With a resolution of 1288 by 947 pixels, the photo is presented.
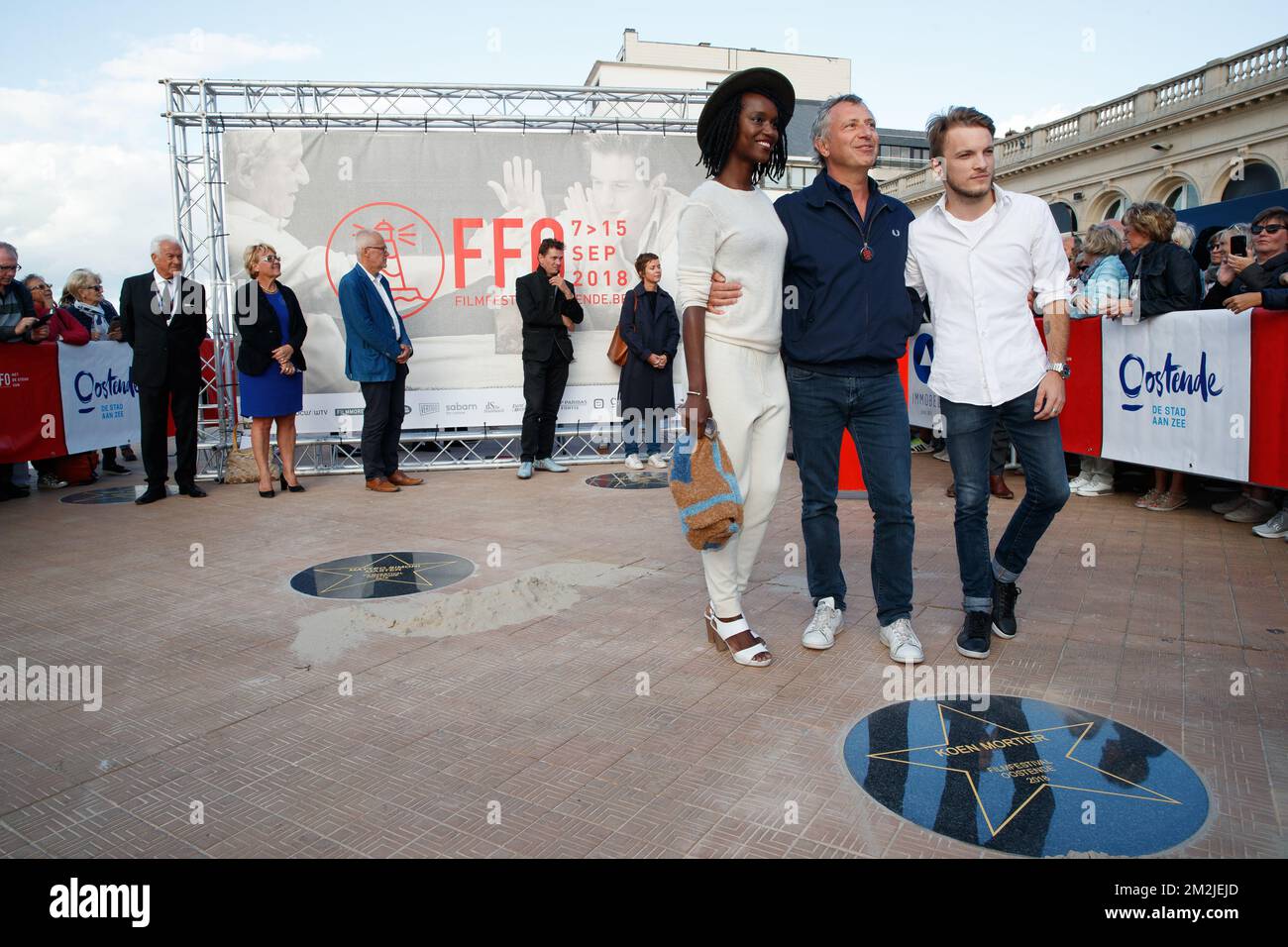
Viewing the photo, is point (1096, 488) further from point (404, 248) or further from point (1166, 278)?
point (404, 248)

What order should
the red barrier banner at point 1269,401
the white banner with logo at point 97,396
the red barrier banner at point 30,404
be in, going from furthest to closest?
the white banner with logo at point 97,396
the red barrier banner at point 30,404
the red barrier banner at point 1269,401

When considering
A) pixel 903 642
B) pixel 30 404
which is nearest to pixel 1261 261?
pixel 903 642

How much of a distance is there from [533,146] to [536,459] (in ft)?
10.9

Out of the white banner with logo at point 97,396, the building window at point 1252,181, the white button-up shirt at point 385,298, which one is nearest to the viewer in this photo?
the white button-up shirt at point 385,298

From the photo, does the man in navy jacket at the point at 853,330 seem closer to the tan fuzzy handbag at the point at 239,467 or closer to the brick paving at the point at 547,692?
the brick paving at the point at 547,692

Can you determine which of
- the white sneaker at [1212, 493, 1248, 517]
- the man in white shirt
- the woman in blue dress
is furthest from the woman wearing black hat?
the woman in blue dress

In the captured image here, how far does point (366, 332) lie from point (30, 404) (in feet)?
11.6

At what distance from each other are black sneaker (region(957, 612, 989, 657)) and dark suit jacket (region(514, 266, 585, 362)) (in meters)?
6.00

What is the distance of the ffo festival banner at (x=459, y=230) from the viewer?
9.22 m

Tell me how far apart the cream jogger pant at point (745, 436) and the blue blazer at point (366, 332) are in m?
5.28

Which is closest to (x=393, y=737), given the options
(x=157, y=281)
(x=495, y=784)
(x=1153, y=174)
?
(x=495, y=784)

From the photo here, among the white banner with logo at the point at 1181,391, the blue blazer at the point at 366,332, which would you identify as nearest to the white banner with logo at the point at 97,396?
the blue blazer at the point at 366,332

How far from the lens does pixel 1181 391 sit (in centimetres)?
666
